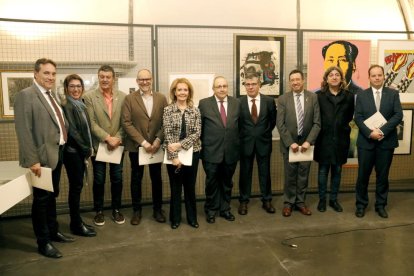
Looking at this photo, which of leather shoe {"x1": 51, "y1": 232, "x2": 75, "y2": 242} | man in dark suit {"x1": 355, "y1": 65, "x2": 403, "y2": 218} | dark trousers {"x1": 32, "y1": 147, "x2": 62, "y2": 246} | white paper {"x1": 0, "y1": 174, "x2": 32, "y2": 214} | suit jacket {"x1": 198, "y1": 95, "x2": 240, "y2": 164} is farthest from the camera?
man in dark suit {"x1": 355, "y1": 65, "x2": 403, "y2": 218}

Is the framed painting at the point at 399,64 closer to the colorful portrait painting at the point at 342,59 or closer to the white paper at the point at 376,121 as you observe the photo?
the colorful portrait painting at the point at 342,59

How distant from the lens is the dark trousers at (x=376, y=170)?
3.85 metres

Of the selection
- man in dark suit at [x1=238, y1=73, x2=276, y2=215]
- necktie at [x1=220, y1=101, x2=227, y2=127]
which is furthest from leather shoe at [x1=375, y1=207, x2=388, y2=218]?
necktie at [x1=220, y1=101, x2=227, y2=127]

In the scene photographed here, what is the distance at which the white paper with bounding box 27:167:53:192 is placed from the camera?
9.18ft

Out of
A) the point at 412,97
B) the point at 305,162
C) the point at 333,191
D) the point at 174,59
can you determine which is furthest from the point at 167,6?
the point at 412,97

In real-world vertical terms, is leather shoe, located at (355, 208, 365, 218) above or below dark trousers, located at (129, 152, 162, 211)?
below

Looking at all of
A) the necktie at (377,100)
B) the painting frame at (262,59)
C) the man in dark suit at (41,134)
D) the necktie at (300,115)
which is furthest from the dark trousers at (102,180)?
the necktie at (377,100)

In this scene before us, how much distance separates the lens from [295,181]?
13.1 ft

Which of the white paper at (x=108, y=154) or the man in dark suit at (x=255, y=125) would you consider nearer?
the white paper at (x=108, y=154)

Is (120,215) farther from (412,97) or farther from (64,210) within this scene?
(412,97)

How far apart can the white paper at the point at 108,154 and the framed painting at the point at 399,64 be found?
3573 millimetres

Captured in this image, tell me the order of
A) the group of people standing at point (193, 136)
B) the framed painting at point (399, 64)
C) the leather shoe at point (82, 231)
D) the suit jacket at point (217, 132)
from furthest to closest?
the framed painting at point (399, 64), the suit jacket at point (217, 132), the leather shoe at point (82, 231), the group of people standing at point (193, 136)

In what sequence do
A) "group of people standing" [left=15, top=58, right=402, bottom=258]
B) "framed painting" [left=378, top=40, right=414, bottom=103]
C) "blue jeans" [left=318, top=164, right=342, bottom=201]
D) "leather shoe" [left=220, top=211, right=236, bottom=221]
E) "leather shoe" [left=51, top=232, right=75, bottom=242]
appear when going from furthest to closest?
1. "framed painting" [left=378, top=40, right=414, bottom=103]
2. "blue jeans" [left=318, top=164, right=342, bottom=201]
3. "leather shoe" [left=220, top=211, right=236, bottom=221]
4. "leather shoe" [left=51, top=232, right=75, bottom=242]
5. "group of people standing" [left=15, top=58, right=402, bottom=258]

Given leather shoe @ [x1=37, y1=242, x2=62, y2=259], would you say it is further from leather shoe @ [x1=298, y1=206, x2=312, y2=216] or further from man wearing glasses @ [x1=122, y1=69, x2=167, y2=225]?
leather shoe @ [x1=298, y1=206, x2=312, y2=216]
